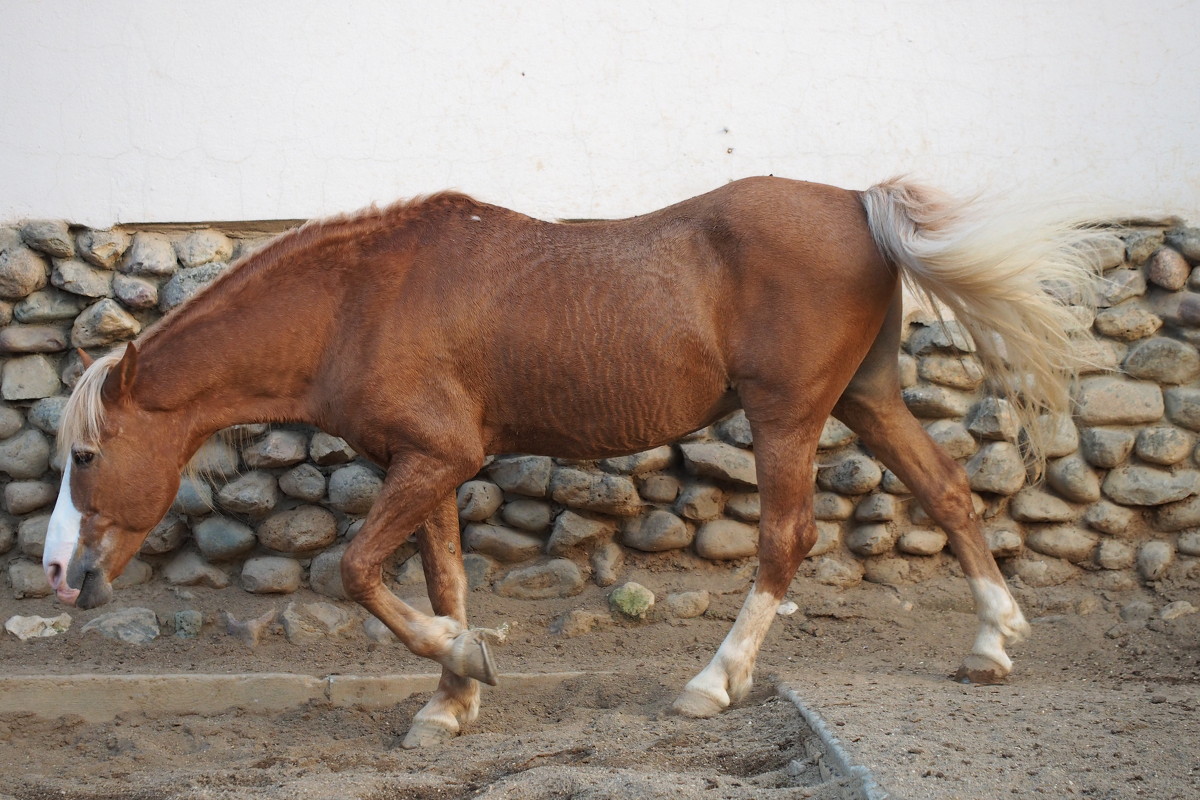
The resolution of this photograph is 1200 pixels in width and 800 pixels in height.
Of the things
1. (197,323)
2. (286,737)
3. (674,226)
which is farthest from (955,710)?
(197,323)

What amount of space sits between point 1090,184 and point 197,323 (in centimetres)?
378

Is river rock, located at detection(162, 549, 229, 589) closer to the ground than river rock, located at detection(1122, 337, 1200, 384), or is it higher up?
closer to the ground

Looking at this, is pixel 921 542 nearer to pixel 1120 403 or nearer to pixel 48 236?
pixel 1120 403

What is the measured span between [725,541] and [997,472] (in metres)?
1.24

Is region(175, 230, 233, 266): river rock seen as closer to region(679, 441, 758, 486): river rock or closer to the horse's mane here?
the horse's mane

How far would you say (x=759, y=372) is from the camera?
3432 millimetres

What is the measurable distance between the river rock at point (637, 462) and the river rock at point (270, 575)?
1417mm

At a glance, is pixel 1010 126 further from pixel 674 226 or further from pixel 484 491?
pixel 484 491

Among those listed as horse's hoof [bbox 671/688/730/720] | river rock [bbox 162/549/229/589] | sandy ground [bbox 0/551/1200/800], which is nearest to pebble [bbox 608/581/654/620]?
sandy ground [bbox 0/551/1200/800]

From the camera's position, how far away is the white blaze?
3303 millimetres

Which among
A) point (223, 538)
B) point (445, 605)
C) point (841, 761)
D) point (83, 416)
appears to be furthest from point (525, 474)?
point (841, 761)

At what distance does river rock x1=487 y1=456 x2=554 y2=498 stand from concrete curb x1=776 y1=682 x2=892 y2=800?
5.83 ft

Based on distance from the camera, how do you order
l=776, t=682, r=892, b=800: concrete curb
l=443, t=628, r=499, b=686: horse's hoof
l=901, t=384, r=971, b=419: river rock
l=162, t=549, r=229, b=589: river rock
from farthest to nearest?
l=901, t=384, r=971, b=419: river rock
l=162, t=549, r=229, b=589: river rock
l=443, t=628, r=499, b=686: horse's hoof
l=776, t=682, r=892, b=800: concrete curb

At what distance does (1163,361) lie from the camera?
15.7 feet
